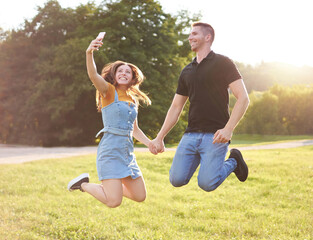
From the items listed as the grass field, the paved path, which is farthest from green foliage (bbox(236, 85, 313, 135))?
the grass field

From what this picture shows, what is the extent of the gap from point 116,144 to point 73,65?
21686mm

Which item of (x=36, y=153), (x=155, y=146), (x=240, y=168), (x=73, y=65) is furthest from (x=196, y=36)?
(x=73, y=65)

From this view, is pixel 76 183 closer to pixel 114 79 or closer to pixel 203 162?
pixel 114 79

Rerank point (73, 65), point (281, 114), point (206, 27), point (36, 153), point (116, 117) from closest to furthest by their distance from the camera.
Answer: point (206, 27), point (116, 117), point (36, 153), point (73, 65), point (281, 114)

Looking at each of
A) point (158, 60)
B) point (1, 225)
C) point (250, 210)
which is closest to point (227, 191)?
point (250, 210)

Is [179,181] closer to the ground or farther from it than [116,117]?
closer to the ground

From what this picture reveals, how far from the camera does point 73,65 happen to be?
25.2 metres

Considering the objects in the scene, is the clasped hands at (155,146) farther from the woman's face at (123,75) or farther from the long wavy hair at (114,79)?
the woman's face at (123,75)

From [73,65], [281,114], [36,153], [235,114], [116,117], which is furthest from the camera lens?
[281,114]

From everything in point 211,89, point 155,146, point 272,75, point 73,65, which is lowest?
point 155,146

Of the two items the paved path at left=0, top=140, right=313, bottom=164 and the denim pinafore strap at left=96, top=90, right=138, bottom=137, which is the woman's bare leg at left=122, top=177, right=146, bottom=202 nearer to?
the denim pinafore strap at left=96, top=90, right=138, bottom=137

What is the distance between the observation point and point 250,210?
870 cm

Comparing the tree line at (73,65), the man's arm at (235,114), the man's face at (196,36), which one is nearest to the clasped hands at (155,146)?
the man's arm at (235,114)

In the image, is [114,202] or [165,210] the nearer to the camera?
[114,202]
